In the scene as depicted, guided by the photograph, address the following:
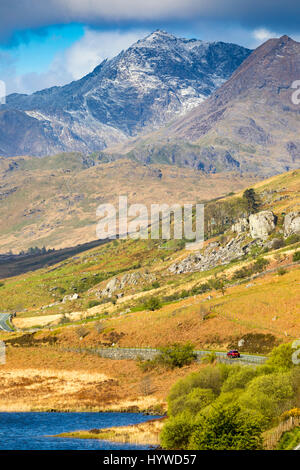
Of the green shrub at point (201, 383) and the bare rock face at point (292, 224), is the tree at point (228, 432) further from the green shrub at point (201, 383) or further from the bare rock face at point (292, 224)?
the bare rock face at point (292, 224)

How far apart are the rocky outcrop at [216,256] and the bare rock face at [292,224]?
1117cm

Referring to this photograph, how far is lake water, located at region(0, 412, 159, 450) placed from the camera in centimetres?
5614

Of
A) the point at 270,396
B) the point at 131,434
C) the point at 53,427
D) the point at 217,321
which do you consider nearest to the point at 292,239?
the point at 217,321

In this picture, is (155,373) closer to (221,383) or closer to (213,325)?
(213,325)

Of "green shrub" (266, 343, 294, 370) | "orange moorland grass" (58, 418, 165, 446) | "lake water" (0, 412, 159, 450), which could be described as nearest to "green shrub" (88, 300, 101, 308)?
"lake water" (0, 412, 159, 450)

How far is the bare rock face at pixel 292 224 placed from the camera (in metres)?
174

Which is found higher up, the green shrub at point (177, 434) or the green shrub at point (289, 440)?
the green shrub at point (289, 440)

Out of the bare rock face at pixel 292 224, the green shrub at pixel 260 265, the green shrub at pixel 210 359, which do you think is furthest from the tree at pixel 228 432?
the bare rock face at pixel 292 224

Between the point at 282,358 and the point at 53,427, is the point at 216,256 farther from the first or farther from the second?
the point at 53,427

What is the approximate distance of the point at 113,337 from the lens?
11369 centimetres

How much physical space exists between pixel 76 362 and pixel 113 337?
1145 centimetres

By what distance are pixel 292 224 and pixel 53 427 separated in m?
126

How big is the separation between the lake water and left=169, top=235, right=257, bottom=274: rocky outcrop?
113827 millimetres

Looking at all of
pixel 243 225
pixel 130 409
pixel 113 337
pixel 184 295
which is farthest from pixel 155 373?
pixel 243 225
